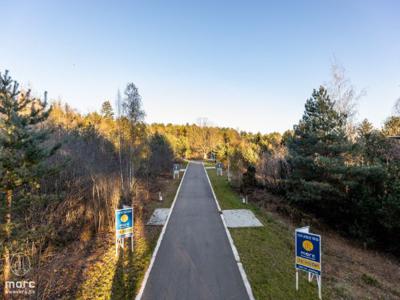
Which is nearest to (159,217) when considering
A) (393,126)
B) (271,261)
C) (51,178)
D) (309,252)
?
(51,178)

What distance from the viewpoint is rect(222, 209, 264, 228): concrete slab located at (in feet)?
38.2

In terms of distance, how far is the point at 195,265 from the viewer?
731 centimetres

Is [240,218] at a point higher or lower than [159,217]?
lower

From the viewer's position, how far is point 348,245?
41.4 ft

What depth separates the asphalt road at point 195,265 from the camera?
231 inches

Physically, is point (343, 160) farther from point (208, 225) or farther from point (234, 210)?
point (208, 225)

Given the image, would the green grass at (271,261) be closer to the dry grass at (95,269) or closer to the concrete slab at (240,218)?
the concrete slab at (240,218)

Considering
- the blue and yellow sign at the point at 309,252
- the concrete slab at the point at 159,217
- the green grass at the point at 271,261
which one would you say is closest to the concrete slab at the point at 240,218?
the green grass at the point at 271,261

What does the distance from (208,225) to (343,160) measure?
939 cm

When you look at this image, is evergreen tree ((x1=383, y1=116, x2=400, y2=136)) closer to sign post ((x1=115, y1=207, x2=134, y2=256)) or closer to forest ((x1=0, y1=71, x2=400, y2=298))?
forest ((x1=0, y1=71, x2=400, y2=298))

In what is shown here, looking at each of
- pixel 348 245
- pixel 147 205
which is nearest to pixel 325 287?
pixel 348 245

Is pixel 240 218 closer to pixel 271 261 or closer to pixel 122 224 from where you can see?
pixel 271 261

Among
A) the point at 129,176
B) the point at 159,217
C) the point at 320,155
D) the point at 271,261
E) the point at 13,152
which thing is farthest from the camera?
the point at 129,176

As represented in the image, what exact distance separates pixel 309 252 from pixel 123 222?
6079mm
